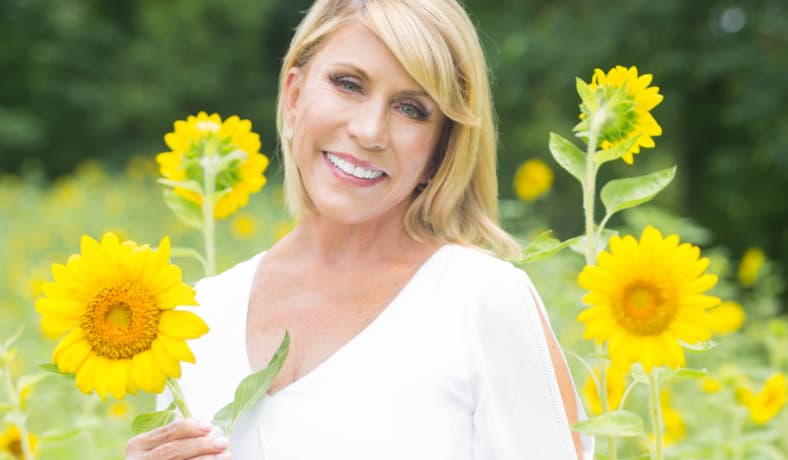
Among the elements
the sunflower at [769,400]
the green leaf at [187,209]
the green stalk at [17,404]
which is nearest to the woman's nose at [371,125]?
the green leaf at [187,209]

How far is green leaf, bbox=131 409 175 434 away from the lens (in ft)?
4.70

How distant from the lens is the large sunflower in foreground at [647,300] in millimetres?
1307

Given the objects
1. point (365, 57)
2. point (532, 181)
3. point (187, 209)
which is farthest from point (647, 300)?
point (532, 181)

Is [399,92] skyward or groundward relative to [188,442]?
skyward

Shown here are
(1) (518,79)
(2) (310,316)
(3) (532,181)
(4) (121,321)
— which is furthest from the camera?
(1) (518,79)

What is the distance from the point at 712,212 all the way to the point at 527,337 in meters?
7.81

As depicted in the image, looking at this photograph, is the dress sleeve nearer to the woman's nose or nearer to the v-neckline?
the v-neckline

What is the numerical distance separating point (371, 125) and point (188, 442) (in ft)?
1.92

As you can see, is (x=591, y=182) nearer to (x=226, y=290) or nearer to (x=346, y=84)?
(x=346, y=84)

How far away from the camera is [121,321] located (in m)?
1.30

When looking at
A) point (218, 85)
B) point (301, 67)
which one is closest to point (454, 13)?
point (301, 67)

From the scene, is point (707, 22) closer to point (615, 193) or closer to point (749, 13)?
point (749, 13)

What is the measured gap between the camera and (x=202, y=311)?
1925 mm

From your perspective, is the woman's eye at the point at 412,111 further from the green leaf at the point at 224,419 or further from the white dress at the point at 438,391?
the green leaf at the point at 224,419
